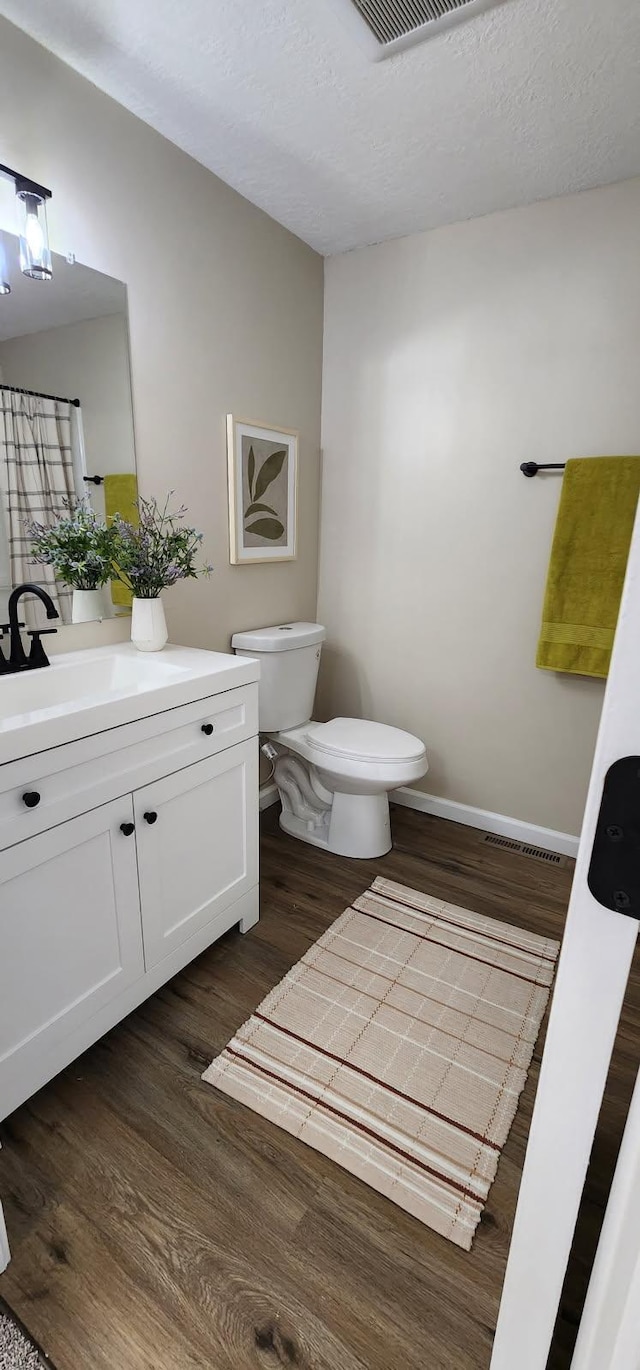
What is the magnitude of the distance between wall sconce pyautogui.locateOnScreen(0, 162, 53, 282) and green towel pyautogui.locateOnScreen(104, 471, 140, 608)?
0.49 m

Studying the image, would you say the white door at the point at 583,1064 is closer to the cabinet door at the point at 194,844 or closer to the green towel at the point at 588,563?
the cabinet door at the point at 194,844

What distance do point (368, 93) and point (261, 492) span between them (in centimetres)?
113

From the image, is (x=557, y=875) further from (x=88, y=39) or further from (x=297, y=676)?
(x=88, y=39)

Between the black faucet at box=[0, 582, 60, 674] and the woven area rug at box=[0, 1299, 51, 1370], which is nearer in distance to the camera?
the woven area rug at box=[0, 1299, 51, 1370]

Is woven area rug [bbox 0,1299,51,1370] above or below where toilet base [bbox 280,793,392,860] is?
below

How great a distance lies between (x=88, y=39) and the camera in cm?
134

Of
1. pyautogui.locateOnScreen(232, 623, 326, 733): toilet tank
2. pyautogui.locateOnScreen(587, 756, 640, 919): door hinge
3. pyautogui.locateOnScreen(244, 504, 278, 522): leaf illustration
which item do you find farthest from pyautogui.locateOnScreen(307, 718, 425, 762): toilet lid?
pyautogui.locateOnScreen(587, 756, 640, 919): door hinge

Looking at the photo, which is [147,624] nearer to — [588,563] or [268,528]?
[268,528]

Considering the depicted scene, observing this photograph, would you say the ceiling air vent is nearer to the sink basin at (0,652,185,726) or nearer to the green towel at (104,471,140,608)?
the green towel at (104,471,140,608)

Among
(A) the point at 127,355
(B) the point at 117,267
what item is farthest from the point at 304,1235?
(B) the point at 117,267

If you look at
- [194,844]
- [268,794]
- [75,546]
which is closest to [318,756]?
[268,794]

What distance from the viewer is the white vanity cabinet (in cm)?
110

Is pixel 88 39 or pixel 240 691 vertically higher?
pixel 88 39

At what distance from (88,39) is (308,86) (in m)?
0.52
